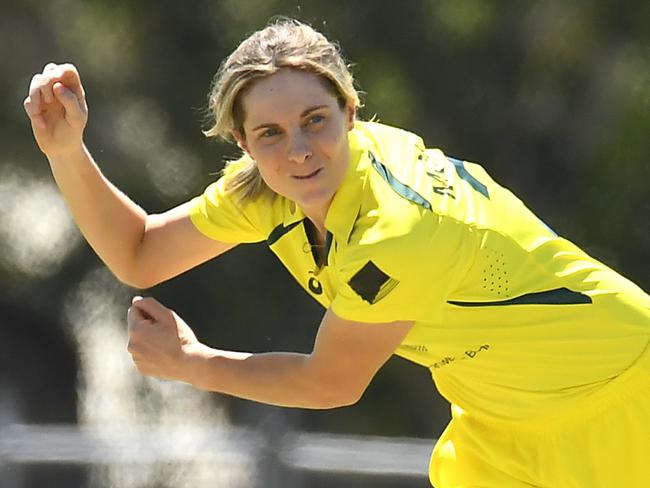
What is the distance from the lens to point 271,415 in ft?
16.8

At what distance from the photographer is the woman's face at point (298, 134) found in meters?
2.31

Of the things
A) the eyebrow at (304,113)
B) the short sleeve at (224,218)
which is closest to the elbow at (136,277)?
the short sleeve at (224,218)

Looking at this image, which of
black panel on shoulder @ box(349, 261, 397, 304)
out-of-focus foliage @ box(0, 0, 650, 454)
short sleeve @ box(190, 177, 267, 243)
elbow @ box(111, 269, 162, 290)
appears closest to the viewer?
black panel on shoulder @ box(349, 261, 397, 304)

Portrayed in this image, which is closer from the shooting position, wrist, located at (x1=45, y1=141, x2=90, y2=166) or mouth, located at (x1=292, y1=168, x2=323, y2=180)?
mouth, located at (x1=292, y1=168, x2=323, y2=180)

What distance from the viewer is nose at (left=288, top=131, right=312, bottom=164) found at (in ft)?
7.55

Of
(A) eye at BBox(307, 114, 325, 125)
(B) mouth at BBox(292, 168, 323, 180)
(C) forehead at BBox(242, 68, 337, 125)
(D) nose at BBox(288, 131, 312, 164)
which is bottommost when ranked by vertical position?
A: (B) mouth at BBox(292, 168, 323, 180)

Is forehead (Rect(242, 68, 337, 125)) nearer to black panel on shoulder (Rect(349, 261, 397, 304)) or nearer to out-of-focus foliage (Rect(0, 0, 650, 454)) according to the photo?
black panel on shoulder (Rect(349, 261, 397, 304))

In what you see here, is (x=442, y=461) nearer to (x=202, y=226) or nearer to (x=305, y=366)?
(x=305, y=366)

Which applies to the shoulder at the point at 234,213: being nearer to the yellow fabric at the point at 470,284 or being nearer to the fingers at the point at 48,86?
the yellow fabric at the point at 470,284

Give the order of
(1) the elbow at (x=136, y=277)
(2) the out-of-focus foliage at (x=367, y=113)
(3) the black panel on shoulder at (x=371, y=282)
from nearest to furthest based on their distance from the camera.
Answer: (3) the black panel on shoulder at (x=371, y=282)
(1) the elbow at (x=136, y=277)
(2) the out-of-focus foliage at (x=367, y=113)

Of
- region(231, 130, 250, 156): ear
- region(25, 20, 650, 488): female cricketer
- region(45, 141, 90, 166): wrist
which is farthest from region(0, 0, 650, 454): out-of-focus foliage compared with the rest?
region(231, 130, 250, 156): ear

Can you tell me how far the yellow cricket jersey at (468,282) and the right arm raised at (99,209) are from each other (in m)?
0.31

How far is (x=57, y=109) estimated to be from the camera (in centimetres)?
259

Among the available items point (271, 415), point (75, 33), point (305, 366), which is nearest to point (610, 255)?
point (271, 415)
